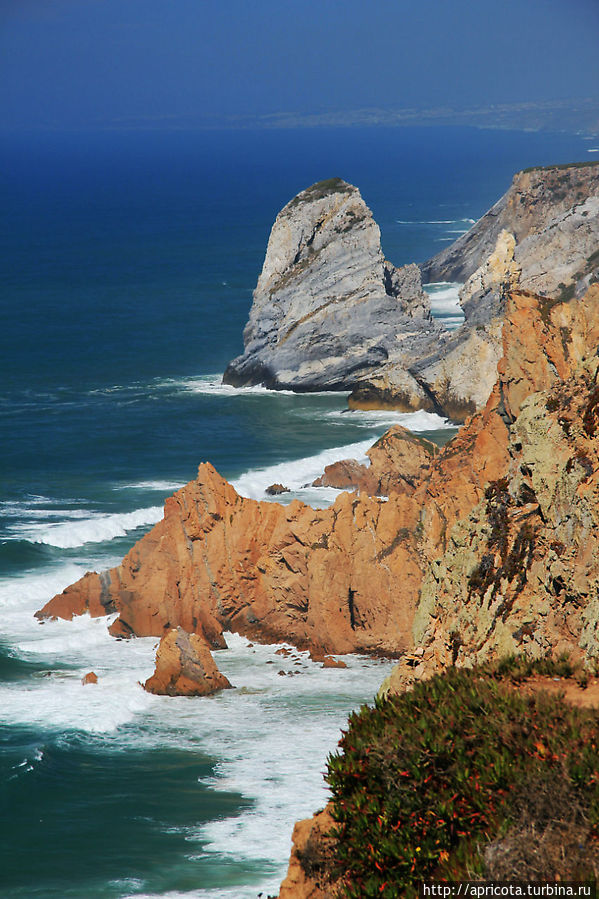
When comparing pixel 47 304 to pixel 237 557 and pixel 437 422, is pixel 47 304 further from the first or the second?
pixel 237 557

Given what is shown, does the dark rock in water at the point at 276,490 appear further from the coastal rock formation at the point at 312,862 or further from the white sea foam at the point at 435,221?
the white sea foam at the point at 435,221

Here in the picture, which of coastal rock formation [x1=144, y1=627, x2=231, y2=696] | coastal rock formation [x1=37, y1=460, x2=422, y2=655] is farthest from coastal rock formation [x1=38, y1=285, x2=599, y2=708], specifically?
coastal rock formation [x1=144, y1=627, x2=231, y2=696]

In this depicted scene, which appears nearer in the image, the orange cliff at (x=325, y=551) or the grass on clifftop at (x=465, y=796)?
the grass on clifftop at (x=465, y=796)

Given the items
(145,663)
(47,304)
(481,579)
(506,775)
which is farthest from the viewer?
(47,304)

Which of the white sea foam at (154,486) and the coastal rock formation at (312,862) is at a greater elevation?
the white sea foam at (154,486)

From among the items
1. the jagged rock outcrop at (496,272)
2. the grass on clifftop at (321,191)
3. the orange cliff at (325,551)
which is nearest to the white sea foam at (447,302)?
the jagged rock outcrop at (496,272)

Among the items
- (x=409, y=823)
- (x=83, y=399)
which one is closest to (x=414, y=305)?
(x=83, y=399)

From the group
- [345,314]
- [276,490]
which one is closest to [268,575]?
[276,490]
